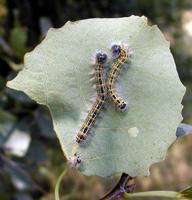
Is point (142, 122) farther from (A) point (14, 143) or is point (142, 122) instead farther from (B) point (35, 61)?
(A) point (14, 143)

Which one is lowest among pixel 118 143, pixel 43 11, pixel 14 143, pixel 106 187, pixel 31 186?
pixel 106 187

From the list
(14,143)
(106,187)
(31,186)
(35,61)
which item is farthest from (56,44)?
(106,187)

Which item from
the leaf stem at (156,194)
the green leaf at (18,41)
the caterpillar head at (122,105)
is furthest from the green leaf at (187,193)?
the green leaf at (18,41)

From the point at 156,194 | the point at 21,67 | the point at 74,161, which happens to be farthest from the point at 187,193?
the point at 21,67

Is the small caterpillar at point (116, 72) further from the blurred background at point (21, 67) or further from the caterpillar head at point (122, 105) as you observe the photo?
the blurred background at point (21, 67)

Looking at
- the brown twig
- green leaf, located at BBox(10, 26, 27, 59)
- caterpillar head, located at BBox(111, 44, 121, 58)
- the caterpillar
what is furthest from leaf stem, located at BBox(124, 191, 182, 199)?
green leaf, located at BBox(10, 26, 27, 59)
